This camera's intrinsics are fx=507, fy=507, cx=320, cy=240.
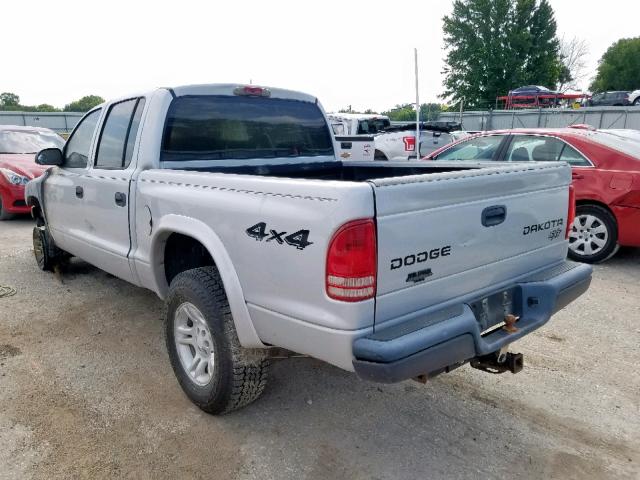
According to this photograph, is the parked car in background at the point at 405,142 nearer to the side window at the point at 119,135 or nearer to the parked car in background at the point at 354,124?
the parked car in background at the point at 354,124

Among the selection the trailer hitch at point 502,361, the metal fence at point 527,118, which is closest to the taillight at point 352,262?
the trailer hitch at point 502,361

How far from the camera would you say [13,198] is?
27.5 feet

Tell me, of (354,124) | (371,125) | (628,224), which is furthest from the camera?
(371,125)

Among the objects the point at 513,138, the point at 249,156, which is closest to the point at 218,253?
the point at 249,156

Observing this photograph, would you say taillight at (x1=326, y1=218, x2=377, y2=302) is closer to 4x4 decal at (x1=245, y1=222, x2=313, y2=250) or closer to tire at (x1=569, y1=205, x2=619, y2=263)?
4x4 decal at (x1=245, y1=222, x2=313, y2=250)

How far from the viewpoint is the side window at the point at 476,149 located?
22.3 ft

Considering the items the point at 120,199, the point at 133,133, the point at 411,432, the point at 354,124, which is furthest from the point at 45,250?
the point at 354,124

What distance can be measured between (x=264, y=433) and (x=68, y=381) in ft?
4.87

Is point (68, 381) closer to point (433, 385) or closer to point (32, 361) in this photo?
point (32, 361)

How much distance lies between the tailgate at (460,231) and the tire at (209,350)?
3.03 feet

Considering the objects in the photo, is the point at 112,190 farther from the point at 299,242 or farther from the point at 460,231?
the point at 460,231

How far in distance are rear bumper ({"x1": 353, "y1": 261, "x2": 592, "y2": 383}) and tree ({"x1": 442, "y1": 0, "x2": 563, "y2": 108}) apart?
54.6 m

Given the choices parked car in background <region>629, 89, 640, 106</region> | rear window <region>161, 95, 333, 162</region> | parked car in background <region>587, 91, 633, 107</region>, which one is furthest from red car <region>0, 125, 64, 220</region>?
parked car in background <region>629, 89, 640, 106</region>

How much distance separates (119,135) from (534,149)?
496 centimetres
